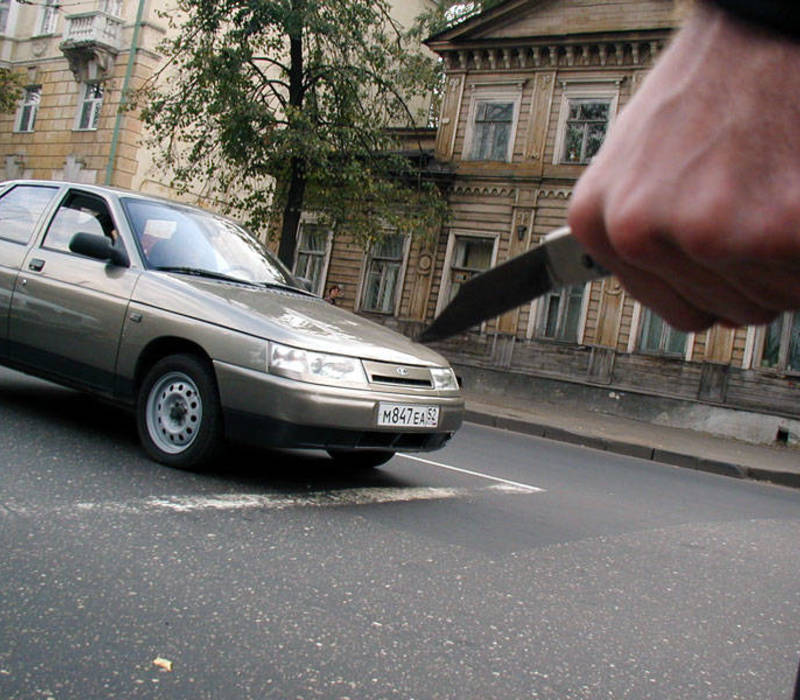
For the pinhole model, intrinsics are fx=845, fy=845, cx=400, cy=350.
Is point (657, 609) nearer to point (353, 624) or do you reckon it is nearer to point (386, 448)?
point (353, 624)

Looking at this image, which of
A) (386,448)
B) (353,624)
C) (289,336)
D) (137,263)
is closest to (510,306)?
(353,624)

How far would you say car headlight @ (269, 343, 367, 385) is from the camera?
4656mm

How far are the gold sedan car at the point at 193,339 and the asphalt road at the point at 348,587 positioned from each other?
1.22ft

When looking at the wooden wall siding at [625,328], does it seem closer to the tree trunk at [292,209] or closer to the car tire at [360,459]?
the tree trunk at [292,209]

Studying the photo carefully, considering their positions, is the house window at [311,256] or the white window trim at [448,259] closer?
the white window trim at [448,259]

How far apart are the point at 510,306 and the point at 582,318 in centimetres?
1880

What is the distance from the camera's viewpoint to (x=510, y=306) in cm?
74

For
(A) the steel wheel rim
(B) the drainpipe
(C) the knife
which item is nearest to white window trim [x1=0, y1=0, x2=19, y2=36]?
(B) the drainpipe

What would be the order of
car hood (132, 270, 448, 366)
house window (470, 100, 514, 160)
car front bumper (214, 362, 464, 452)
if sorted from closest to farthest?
car front bumper (214, 362, 464, 452)
car hood (132, 270, 448, 366)
house window (470, 100, 514, 160)

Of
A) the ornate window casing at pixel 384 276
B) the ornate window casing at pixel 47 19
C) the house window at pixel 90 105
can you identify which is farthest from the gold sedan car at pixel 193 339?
the ornate window casing at pixel 47 19

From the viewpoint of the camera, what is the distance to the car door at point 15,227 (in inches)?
234

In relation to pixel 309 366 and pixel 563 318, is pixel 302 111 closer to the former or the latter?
pixel 563 318

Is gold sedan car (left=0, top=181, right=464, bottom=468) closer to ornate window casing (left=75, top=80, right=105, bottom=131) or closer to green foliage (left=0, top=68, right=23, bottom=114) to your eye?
green foliage (left=0, top=68, right=23, bottom=114)

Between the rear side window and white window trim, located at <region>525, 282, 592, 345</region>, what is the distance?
13.9m
